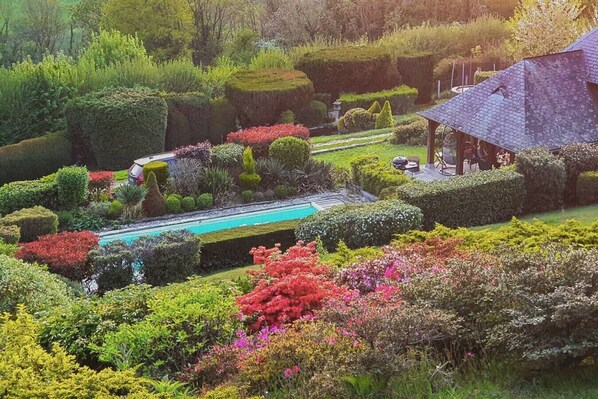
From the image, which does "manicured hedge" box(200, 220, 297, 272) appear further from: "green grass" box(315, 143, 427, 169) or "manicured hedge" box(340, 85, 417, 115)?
"manicured hedge" box(340, 85, 417, 115)

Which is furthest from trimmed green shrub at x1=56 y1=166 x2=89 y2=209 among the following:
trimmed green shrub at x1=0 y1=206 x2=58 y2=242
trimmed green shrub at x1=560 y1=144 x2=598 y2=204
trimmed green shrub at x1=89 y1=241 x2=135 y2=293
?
trimmed green shrub at x1=560 y1=144 x2=598 y2=204

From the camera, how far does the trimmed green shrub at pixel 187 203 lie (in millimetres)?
28266

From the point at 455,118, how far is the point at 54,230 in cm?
1323

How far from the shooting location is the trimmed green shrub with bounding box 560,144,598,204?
24.5 meters

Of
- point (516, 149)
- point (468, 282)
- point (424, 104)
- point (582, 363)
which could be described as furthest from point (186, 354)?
point (424, 104)

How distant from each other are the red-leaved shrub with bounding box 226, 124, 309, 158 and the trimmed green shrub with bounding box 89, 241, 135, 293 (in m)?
12.1

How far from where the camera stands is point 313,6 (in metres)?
62.6

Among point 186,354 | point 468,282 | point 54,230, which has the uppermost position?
point 468,282

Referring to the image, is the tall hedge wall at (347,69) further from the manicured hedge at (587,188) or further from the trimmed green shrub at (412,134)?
the manicured hedge at (587,188)

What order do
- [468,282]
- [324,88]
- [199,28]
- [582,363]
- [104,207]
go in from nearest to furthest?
1. [582,363]
2. [468,282]
3. [104,207]
4. [324,88]
5. [199,28]

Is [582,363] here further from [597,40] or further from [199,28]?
[199,28]

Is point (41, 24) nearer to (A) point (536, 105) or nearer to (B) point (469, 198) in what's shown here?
(A) point (536, 105)

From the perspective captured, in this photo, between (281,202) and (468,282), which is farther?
Result: (281,202)

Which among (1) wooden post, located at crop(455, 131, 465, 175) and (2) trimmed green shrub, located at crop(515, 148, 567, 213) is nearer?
(2) trimmed green shrub, located at crop(515, 148, 567, 213)
